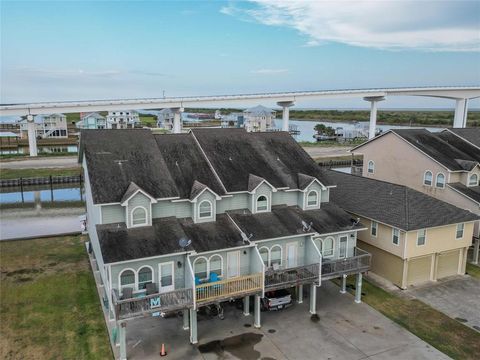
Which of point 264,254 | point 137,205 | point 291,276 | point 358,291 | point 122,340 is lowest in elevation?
point 358,291

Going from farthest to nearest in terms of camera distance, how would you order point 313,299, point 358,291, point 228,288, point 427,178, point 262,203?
point 427,178 → point 262,203 → point 358,291 → point 313,299 → point 228,288

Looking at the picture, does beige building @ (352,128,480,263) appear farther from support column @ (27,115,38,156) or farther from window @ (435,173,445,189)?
support column @ (27,115,38,156)

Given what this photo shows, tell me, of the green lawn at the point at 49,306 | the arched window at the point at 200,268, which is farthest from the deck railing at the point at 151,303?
the green lawn at the point at 49,306

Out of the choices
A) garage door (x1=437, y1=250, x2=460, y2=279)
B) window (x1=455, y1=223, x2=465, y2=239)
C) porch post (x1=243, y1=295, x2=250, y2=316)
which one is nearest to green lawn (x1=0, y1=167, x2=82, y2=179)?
porch post (x1=243, y1=295, x2=250, y2=316)

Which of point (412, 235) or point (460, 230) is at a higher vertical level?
point (412, 235)

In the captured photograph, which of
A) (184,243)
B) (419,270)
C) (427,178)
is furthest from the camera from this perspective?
(427,178)

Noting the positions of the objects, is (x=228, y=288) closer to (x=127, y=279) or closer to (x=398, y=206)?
(x=127, y=279)

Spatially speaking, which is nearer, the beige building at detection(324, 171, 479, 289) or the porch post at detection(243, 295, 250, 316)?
the porch post at detection(243, 295, 250, 316)

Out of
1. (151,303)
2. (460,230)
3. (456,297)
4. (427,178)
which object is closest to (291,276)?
(151,303)
